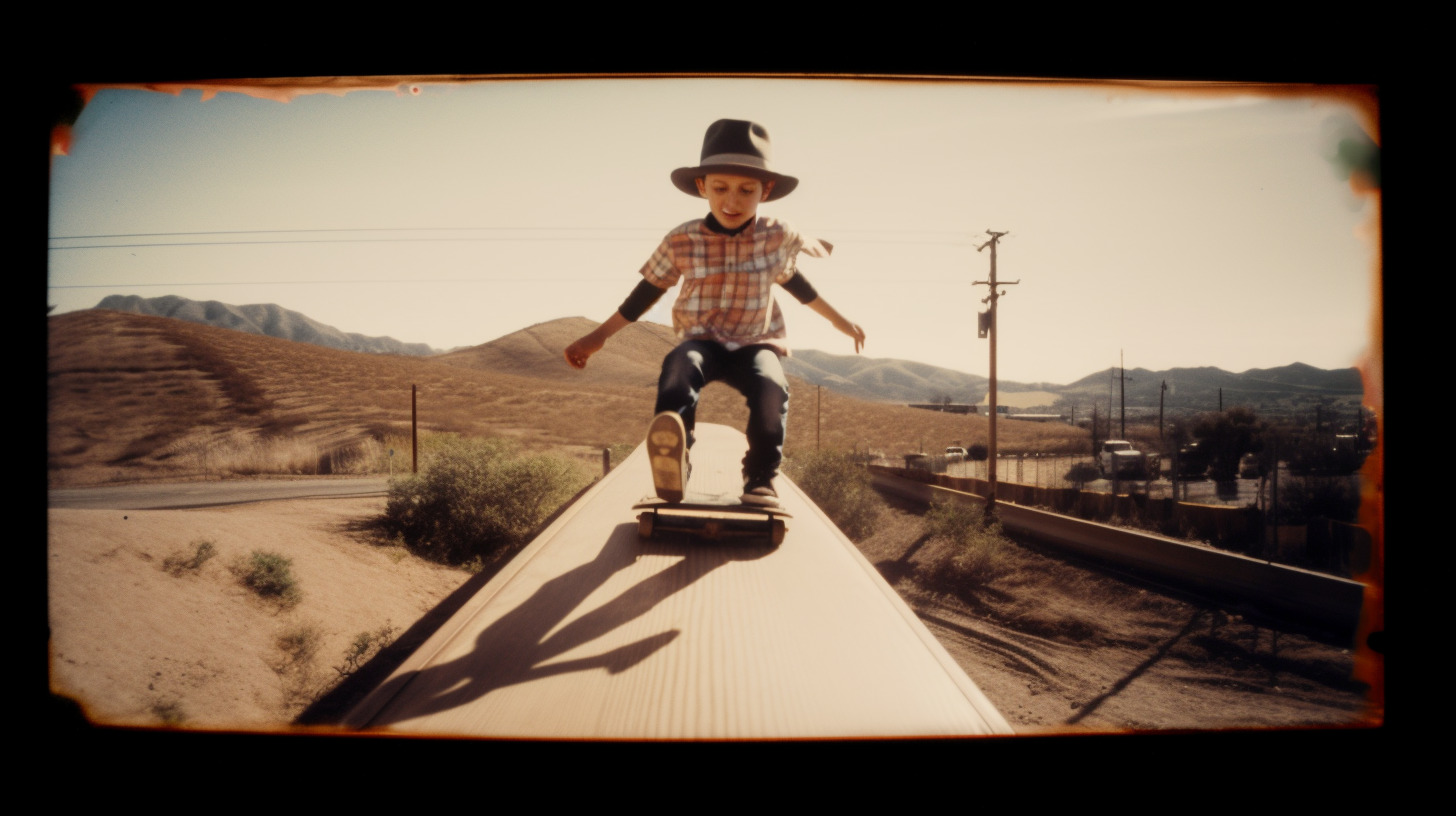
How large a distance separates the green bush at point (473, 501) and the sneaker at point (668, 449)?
3927 mm

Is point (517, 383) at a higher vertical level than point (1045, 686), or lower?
higher

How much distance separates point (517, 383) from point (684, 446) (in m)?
2.66

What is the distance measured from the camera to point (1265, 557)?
7.99m

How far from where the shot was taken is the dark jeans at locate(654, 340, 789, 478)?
148 cm

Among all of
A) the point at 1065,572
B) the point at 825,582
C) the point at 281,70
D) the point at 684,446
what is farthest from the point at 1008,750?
the point at 1065,572

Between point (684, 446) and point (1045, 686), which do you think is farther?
point (1045, 686)

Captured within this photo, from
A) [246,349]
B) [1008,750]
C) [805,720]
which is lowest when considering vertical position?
[1008,750]

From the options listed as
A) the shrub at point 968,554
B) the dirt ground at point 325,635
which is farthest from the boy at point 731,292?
the shrub at point 968,554

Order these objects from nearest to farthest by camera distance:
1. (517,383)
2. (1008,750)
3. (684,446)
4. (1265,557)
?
(1008,750)
(684,446)
(517,383)
(1265,557)

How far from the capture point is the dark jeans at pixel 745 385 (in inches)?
58.2

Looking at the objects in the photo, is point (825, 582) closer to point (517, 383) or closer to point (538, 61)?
point (538, 61)

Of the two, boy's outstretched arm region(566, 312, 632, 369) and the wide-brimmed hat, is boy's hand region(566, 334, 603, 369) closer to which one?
boy's outstretched arm region(566, 312, 632, 369)

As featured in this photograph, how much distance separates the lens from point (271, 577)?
3.34 metres

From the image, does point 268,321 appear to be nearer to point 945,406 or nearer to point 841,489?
point 945,406
